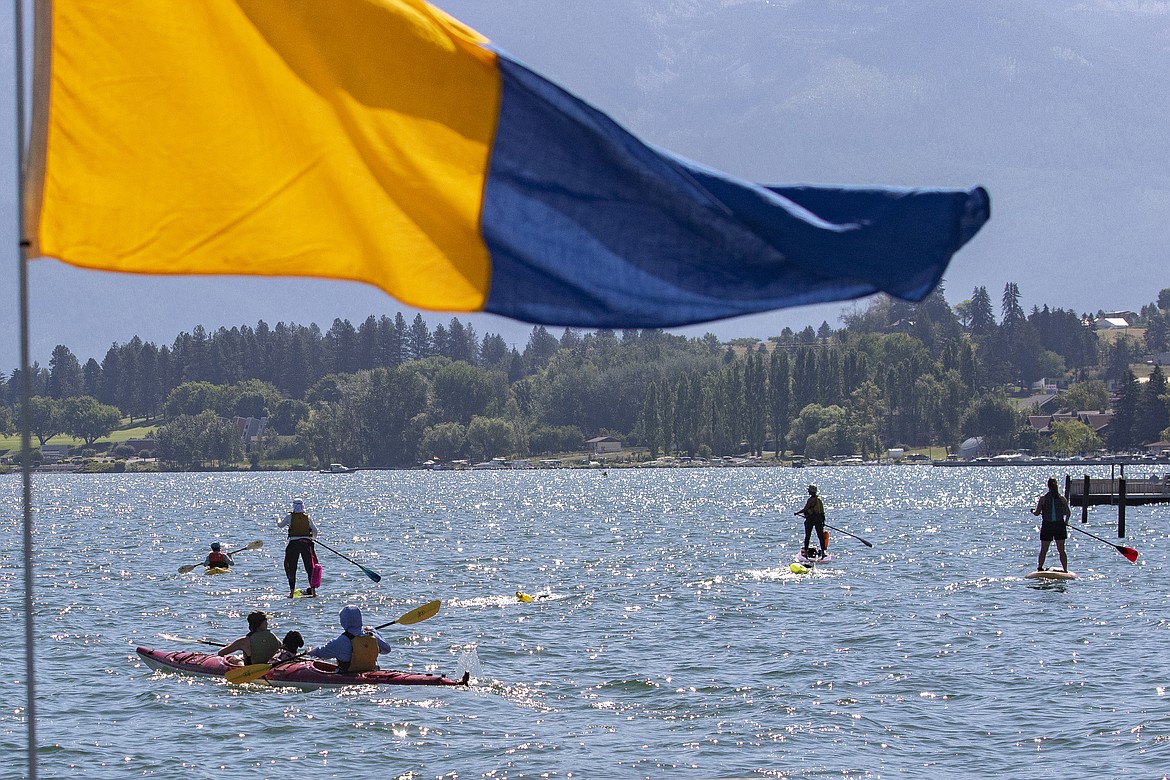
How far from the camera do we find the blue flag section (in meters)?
7.74

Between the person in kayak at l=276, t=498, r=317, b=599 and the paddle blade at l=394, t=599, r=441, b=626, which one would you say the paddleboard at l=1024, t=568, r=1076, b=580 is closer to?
the person in kayak at l=276, t=498, r=317, b=599

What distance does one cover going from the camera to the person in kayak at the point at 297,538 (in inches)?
1374

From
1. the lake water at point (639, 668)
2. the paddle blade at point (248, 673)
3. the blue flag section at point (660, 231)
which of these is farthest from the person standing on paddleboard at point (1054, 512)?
the blue flag section at point (660, 231)

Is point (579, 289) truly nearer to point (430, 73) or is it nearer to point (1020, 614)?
point (430, 73)

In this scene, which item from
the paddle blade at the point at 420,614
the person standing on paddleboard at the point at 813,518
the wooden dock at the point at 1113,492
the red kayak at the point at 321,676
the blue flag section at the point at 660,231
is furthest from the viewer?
the wooden dock at the point at 1113,492

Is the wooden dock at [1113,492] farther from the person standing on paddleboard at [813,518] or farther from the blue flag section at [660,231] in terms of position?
the blue flag section at [660,231]

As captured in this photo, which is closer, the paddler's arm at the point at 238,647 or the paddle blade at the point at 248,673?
the paddle blade at the point at 248,673

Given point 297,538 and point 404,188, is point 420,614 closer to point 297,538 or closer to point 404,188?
point 297,538

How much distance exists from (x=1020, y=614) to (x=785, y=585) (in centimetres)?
925

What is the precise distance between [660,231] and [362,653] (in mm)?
17125

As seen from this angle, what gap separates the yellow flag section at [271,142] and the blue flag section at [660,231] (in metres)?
0.19

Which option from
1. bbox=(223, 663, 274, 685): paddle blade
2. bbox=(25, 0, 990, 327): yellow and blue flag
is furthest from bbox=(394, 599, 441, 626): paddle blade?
bbox=(25, 0, 990, 327): yellow and blue flag

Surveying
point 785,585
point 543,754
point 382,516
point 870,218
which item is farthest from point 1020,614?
point 382,516

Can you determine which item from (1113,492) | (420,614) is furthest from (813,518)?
(1113,492)
